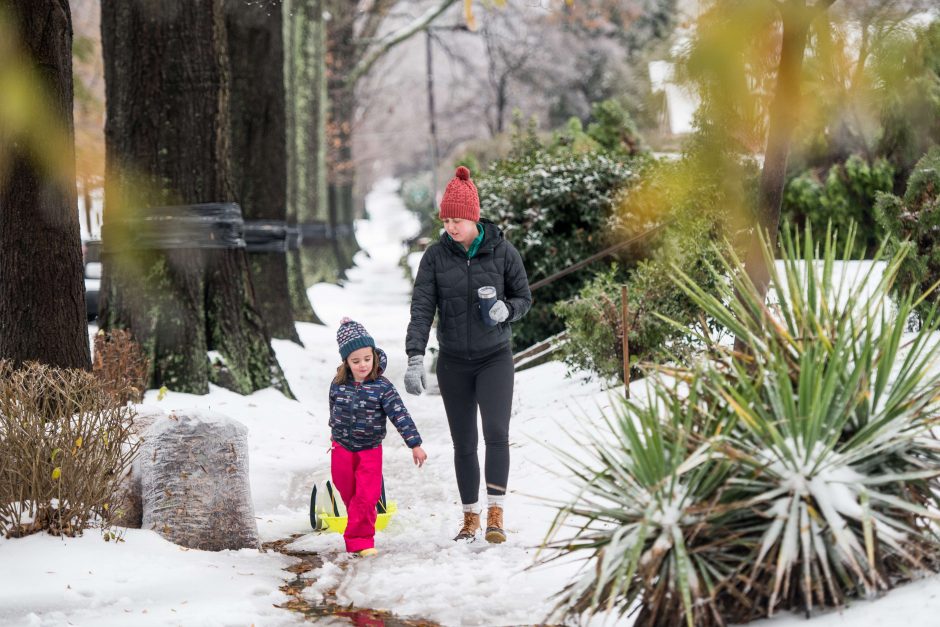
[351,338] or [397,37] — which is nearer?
[351,338]

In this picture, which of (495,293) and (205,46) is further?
(205,46)

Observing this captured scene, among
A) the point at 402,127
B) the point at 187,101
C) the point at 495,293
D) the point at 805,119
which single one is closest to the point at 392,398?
the point at 495,293

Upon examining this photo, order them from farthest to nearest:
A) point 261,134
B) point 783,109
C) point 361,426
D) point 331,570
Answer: point 261,134, point 783,109, point 361,426, point 331,570

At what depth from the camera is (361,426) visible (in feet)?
20.1

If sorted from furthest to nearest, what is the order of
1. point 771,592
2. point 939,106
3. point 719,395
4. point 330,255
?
1. point 330,255
2. point 939,106
3. point 719,395
4. point 771,592

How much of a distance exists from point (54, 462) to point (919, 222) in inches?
223

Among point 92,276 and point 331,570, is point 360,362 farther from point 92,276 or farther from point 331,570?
point 92,276

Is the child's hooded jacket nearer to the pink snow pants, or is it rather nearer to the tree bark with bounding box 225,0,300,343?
the pink snow pants

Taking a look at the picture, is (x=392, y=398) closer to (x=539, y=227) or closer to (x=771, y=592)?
(x=771, y=592)

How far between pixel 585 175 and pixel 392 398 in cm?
732

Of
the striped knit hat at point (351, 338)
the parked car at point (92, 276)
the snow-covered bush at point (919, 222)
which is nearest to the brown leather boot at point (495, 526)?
the striped knit hat at point (351, 338)

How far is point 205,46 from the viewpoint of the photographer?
9.84m

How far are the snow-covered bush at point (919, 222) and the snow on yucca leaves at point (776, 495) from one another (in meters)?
3.64

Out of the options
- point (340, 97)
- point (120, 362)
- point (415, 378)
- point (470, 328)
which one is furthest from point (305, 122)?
point (415, 378)
